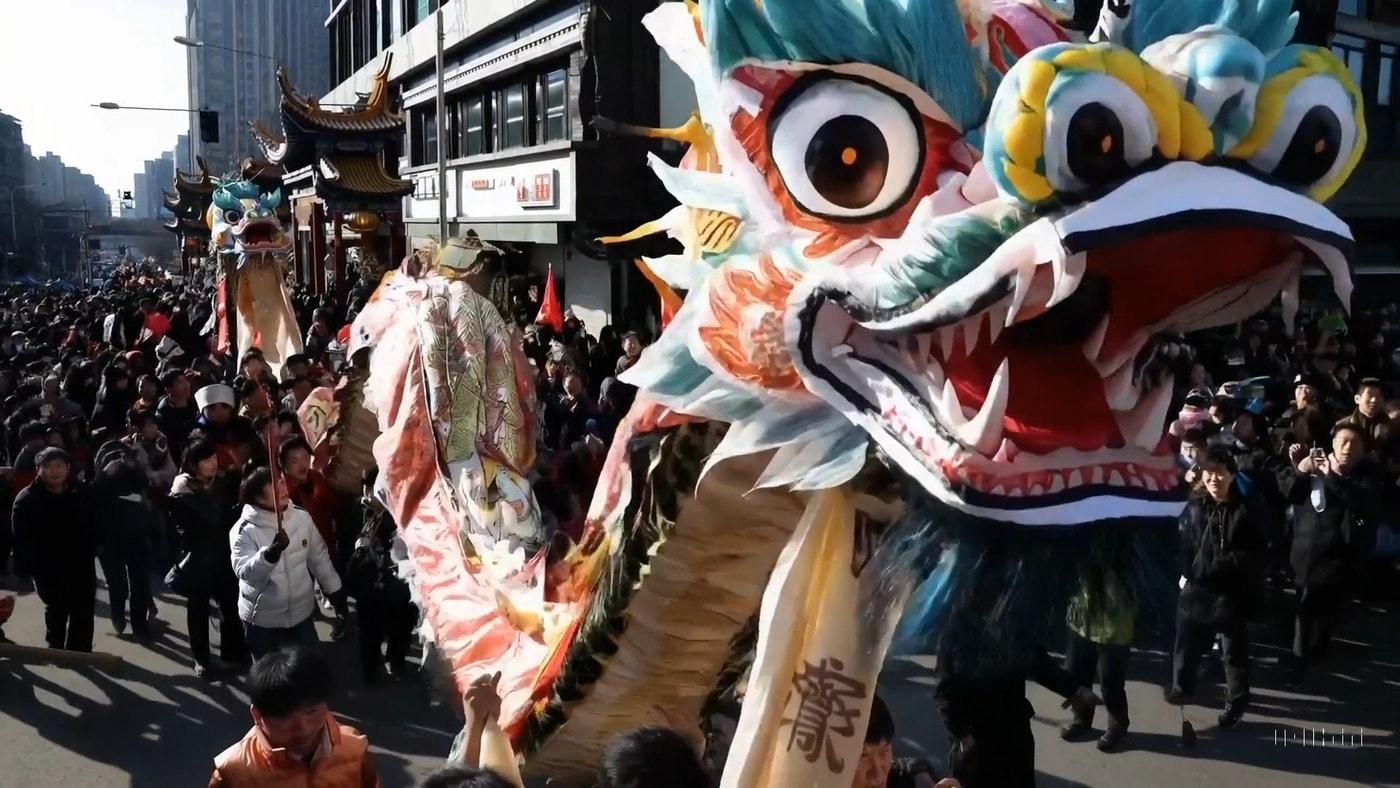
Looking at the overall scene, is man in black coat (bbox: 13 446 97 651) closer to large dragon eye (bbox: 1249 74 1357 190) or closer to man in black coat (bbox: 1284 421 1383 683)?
large dragon eye (bbox: 1249 74 1357 190)

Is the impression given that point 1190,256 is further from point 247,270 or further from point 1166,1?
point 247,270

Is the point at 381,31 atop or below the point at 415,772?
atop

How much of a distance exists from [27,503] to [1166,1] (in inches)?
199

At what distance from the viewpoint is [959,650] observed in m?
1.65

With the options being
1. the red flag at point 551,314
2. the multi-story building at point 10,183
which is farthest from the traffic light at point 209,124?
the multi-story building at point 10,183

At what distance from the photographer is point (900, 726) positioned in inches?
175

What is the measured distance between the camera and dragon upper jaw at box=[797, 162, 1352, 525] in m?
1.42

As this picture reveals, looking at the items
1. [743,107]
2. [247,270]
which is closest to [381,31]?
[247,270]

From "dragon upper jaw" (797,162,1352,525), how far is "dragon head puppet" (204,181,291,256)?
33.9ft

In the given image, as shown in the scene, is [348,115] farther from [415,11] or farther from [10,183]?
[10,183]

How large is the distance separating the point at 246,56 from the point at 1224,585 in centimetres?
7187

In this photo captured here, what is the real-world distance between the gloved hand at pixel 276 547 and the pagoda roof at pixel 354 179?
47.2ft

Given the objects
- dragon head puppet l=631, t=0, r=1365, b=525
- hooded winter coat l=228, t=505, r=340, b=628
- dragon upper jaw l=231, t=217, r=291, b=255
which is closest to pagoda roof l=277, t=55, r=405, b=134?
dragon upper jaw l=231, t=217, r=291, b=255

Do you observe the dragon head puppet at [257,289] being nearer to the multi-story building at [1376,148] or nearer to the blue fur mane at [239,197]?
the blue fur mane at [239,197]
